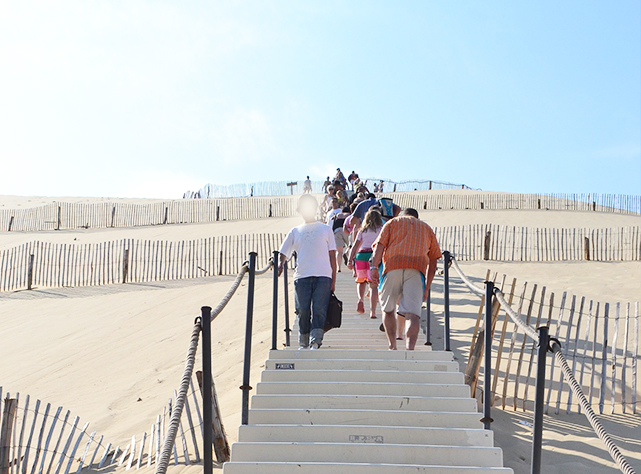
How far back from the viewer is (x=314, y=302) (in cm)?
590

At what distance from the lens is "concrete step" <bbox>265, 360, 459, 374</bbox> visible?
5.02 meters

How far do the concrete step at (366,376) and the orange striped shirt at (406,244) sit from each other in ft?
3.76

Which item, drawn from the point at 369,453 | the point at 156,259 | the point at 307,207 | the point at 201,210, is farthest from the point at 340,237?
the point at 201,210

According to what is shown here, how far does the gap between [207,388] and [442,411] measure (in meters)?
1.92

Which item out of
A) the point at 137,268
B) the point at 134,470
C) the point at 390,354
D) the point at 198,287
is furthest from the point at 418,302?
the point at 137,268

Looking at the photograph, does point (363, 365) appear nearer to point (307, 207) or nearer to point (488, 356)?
point (488, 356)

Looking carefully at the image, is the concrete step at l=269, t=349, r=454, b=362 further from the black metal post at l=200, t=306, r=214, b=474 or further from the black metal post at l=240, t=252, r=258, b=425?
the black metal post at l=200, t=306, r=214, b=474

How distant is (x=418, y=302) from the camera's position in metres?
5.71

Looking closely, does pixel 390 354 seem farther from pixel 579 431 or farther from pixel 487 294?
pixel 579 431

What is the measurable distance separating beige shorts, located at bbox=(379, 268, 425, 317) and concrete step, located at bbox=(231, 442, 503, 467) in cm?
185

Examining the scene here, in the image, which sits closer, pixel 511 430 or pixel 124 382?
pixel 511 430

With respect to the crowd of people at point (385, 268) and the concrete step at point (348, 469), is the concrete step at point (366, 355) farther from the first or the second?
the concrete step at point (348, 469)

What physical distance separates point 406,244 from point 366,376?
1375 millimetres

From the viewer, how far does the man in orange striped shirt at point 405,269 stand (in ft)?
18.7
